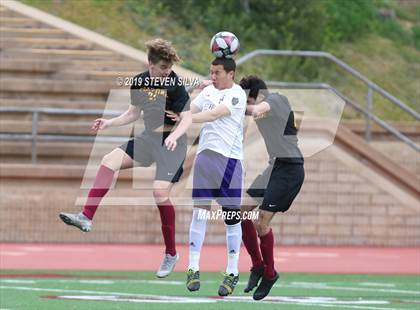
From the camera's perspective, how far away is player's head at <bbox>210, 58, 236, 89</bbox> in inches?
492

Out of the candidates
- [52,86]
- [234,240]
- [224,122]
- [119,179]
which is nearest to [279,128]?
[224,122]

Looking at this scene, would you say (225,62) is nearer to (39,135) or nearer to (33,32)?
(39,135)

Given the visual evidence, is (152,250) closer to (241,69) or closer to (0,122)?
(0,122)

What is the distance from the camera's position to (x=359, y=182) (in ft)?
78.5

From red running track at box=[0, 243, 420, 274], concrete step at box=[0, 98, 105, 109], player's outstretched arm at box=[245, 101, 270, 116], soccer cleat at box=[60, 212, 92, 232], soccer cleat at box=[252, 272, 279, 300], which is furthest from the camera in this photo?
concrete step at box=[0, 98, 105, 109]

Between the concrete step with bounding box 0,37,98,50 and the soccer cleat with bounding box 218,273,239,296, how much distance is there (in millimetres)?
14689

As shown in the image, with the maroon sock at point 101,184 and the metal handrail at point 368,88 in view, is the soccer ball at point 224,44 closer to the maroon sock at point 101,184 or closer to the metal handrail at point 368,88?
the maroon sock at point 101,184

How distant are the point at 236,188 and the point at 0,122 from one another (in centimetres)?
1175

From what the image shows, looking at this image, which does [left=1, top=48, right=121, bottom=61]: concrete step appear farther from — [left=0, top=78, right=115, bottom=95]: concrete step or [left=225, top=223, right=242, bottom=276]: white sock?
[left=225, top=223, right=242, bottom=276]: white sock

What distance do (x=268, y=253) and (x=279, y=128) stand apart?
50.1 inches

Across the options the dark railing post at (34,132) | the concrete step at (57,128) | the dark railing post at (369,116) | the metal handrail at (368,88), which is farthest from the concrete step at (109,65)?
the dark railing post at (369,116)

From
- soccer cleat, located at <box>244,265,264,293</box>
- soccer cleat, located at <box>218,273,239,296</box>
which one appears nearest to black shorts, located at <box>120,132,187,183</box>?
soccer cleat, located at <box>218,273,239,296</box>

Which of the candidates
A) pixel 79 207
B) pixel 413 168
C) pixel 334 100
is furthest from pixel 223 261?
pixel 413 168

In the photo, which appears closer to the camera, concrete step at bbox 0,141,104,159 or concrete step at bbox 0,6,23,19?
concrete step at bbox 0,141,104,159
